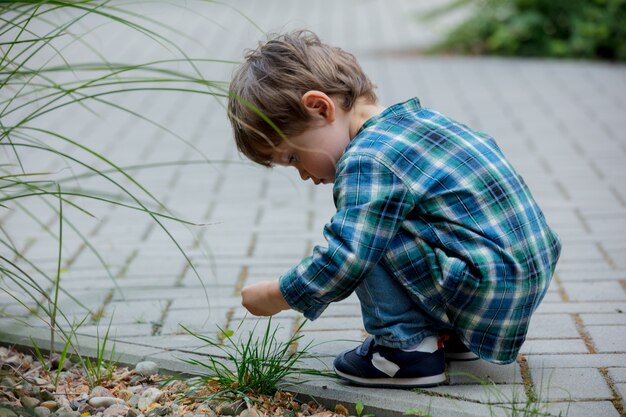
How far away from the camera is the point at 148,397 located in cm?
229

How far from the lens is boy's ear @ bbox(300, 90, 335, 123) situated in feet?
7.47

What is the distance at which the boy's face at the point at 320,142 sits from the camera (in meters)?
2.30

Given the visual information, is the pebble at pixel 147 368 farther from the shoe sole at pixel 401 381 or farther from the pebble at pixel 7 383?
the shoe sole at pixel 401 381

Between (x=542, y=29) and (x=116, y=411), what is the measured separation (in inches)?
267

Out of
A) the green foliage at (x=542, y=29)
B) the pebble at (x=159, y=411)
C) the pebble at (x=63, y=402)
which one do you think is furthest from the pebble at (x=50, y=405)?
the green foliage at (x=542, y=29)

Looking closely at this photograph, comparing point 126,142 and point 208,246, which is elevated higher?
point 126,142

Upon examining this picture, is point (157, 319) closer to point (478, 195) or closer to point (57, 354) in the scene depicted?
point (57, 354)

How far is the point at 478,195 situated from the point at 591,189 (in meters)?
2.28

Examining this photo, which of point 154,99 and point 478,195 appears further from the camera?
point 154,99

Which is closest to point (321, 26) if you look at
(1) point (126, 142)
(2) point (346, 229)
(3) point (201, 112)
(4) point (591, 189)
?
(3) point (201, 112)

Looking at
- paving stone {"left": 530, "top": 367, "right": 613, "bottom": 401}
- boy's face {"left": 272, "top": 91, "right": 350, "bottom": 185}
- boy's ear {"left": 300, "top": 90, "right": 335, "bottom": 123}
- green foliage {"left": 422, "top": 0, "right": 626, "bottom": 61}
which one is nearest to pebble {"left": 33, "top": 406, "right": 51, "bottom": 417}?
boy's face {"left": 272, "top": 91, "right": 350, "bottom": 185}

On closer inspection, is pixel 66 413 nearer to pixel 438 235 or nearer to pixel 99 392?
pixel 99 392

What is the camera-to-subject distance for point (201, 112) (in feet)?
21.1

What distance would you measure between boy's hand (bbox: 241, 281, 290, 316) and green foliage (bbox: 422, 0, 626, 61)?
619 centimetres
